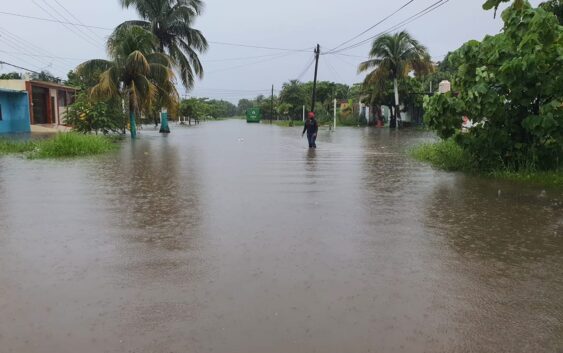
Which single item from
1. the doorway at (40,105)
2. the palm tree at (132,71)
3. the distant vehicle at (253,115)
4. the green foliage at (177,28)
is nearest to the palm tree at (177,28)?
the green foliage at (177,28)

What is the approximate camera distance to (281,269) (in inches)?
185

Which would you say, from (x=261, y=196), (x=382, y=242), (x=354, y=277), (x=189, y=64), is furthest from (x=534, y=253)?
(x=189, y=64)

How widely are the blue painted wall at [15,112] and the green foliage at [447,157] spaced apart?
23.7 meters

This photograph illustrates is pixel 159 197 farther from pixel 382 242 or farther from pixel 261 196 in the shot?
pixel 382 242

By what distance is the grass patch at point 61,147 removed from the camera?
1528 cm

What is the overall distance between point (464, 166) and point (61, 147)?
11.5 m

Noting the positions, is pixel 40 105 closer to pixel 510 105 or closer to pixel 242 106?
pixel 510 105

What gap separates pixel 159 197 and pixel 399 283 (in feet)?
17.0

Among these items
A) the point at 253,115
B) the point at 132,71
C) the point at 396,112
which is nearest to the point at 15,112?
the point at 132,71

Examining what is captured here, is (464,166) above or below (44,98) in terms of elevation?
below

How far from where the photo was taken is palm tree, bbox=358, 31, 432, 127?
38062 millimetres

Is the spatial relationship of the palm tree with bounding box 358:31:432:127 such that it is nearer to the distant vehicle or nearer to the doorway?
the doorway

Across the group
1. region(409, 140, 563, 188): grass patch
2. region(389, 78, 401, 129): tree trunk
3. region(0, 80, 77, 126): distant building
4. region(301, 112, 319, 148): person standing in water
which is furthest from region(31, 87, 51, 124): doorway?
region(409, 140, 563, 188): grass patch

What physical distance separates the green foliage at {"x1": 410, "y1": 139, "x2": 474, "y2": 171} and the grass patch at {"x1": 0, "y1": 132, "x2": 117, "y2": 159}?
10.4m
